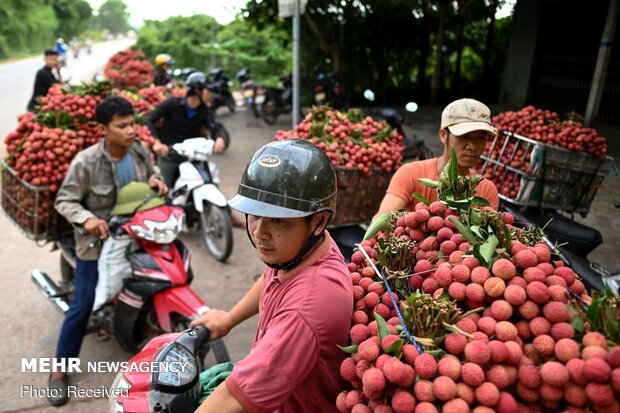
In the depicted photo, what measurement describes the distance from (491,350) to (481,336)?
2.1 inches

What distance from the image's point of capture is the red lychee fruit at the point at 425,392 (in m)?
1.11

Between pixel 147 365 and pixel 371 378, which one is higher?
pixel 371 378

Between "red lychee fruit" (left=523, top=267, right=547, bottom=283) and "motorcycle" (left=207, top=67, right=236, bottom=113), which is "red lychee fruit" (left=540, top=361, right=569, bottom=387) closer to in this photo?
"red lychee fruit" (left=523, top=267, right=547, bottom=283)

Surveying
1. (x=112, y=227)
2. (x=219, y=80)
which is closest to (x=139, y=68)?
(x=219, y=80)

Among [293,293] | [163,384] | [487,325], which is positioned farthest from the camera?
[163,384]

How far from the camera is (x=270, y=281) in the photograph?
175 centimetres

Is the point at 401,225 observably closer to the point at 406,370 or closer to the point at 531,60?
the point at 406,370

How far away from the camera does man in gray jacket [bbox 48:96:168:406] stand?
3172 millimetres

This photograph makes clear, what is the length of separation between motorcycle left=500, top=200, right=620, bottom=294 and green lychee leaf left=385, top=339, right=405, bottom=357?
1.68 m

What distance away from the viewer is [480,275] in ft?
4.30

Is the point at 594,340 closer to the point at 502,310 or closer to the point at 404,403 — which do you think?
the point at 502,310

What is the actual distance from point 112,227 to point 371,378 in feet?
8.52

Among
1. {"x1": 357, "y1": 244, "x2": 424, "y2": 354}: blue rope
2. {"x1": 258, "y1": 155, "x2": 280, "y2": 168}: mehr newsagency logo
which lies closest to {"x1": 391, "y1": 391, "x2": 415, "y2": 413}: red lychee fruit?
{"x1": 357, "y1": 244, "x2": 424, "y2": 354}: blue rope

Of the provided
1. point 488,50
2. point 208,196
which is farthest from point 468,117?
point 488,50
